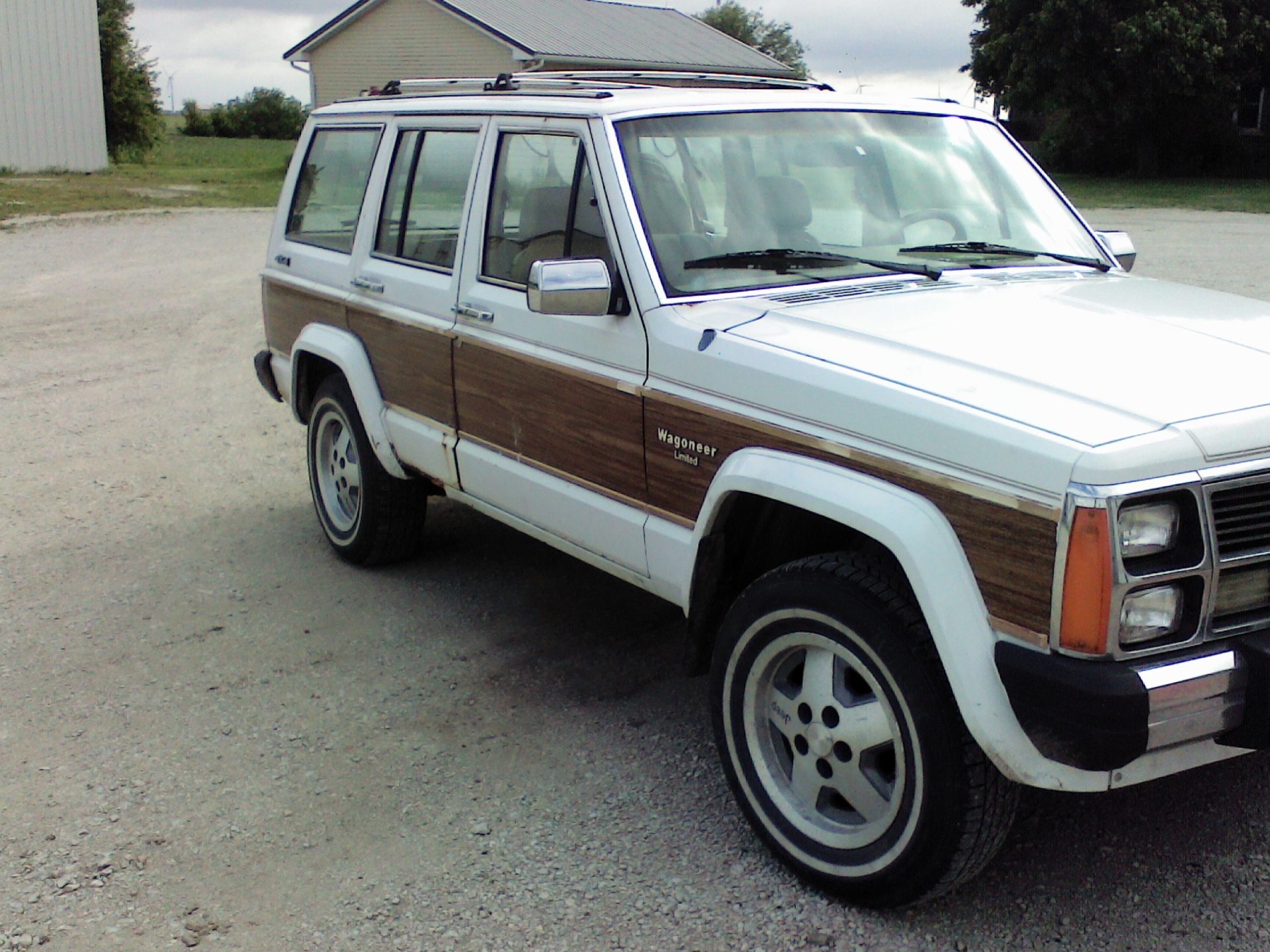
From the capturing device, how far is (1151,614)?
106 inches

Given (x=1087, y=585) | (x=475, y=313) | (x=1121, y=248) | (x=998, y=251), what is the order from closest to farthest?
(x=1087, y=585) → (x=998, y=251) → (x=475, y=313) → (x=1121, y=248)

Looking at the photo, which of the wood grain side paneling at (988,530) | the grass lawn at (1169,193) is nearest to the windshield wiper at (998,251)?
the wood grain side paneling at (988,530)

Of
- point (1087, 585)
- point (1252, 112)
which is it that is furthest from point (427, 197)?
point (1252, 112)

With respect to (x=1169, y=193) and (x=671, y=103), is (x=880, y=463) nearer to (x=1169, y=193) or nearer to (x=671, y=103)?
(x=671, y=103)

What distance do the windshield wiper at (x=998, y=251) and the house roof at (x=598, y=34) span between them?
28613mm

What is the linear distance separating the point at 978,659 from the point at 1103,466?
496 mm

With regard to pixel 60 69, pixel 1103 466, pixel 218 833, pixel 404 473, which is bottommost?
pixel 218 833

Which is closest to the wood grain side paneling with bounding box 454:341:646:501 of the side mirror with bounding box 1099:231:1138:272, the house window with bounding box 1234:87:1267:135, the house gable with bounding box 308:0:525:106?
the side mirror with bounding box 1099:231:1138:272

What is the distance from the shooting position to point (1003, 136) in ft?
15.8

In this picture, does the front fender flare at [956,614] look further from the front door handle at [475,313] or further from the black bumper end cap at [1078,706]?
the front door handle at [475,313]

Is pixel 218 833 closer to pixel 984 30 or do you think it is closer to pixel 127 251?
pixel 127 251

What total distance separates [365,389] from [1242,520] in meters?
3.49

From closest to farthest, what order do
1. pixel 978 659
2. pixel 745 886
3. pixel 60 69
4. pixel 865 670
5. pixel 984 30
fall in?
Result: 1. pixel 978 659
2. pixel 865 670
3. pixel 745 886
4. pixel 60 69
5. pixel 984 30

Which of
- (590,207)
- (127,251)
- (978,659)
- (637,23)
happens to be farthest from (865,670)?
(637,23)
